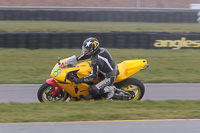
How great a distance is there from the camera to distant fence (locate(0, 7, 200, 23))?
21111 mm

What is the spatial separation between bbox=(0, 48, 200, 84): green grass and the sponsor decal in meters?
0.23

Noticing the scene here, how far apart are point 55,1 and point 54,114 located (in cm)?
2844

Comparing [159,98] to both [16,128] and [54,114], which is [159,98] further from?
[16,128]

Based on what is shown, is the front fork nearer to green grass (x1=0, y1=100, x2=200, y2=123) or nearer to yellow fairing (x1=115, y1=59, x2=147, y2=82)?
green grass (x1=0, y1=100, x2=200, y2=123)

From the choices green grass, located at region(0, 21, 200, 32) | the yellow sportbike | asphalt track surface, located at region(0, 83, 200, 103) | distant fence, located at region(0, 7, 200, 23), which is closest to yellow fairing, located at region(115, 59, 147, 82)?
Result: the yellow sportbike

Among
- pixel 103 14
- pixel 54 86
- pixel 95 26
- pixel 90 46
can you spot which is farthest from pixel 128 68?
pixel 103 14

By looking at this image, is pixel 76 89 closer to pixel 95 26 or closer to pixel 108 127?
pixel 108 127

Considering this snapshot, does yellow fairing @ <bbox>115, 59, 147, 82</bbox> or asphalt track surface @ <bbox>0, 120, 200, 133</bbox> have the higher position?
yellow fairing @ <bbox>115, 59, 147, 82</bbox>

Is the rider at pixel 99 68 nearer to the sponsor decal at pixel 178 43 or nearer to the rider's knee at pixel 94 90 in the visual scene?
the rider's knee at pixel 94 90

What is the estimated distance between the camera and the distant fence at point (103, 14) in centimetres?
2111

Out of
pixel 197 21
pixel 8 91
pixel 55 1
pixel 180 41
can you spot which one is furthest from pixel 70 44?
pixel 55 1

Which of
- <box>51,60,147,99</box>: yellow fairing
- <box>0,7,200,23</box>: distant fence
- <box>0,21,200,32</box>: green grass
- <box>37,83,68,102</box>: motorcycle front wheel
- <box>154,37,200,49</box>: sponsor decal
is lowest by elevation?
<box>37,83,68,102</box>: motorcycle front wheel

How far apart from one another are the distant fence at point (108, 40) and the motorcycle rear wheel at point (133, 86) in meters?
6.77

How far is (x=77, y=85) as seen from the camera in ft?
22.4
